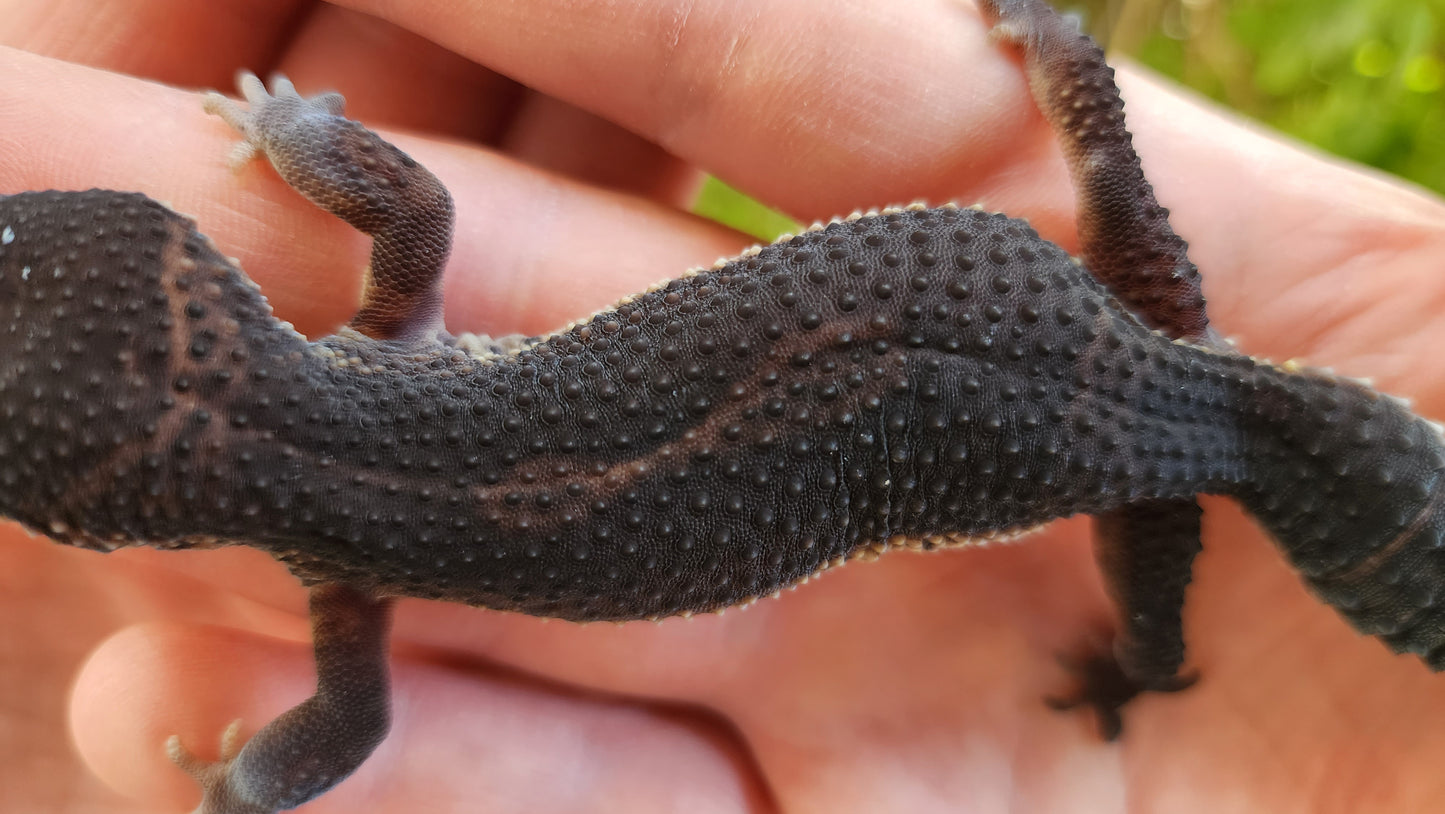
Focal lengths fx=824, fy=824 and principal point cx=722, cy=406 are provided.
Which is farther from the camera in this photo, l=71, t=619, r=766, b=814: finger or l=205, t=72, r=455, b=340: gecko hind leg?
l=71, t=619, r=766, b=814: finger

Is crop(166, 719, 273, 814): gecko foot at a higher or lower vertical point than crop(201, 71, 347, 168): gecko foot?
lower

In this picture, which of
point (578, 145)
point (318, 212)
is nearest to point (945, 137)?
point (578, 145)

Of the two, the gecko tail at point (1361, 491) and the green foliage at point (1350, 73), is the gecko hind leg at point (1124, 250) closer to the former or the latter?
the gecko tail at point (1361, 491)

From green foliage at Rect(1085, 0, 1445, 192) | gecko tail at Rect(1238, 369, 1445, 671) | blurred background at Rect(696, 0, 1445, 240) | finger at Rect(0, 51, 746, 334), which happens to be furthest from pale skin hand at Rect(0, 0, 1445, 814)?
green foliage at Rect(1085, 0, 1445, 192)

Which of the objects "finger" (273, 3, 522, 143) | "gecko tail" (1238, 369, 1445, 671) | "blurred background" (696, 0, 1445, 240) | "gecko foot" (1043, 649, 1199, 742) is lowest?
"gecko foot" (1043, 649, 1199, 742)

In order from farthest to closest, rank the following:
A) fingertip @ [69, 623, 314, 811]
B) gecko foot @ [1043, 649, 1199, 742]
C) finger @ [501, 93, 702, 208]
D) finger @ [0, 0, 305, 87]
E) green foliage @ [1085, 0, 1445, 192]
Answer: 1. green foliage @ [1085, 0, 1445, 192]
2. finger @ [501, 93, 702, 208]
3. gecko foot @ [1043, 649, 1199, 742]
4. finger @ [0, 0, 305, 87]
5. fingertip @ [69, 623, 314, 811]

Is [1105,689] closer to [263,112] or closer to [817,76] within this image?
[817,76]

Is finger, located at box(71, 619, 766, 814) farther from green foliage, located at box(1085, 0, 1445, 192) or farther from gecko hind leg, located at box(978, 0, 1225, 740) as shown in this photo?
green foliage, located at box(1085, 0, 1445, 192)

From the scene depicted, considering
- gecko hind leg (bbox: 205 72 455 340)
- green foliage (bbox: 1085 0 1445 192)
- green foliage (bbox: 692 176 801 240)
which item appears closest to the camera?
gecko hind leg (bbox: 205 72 455 340)
